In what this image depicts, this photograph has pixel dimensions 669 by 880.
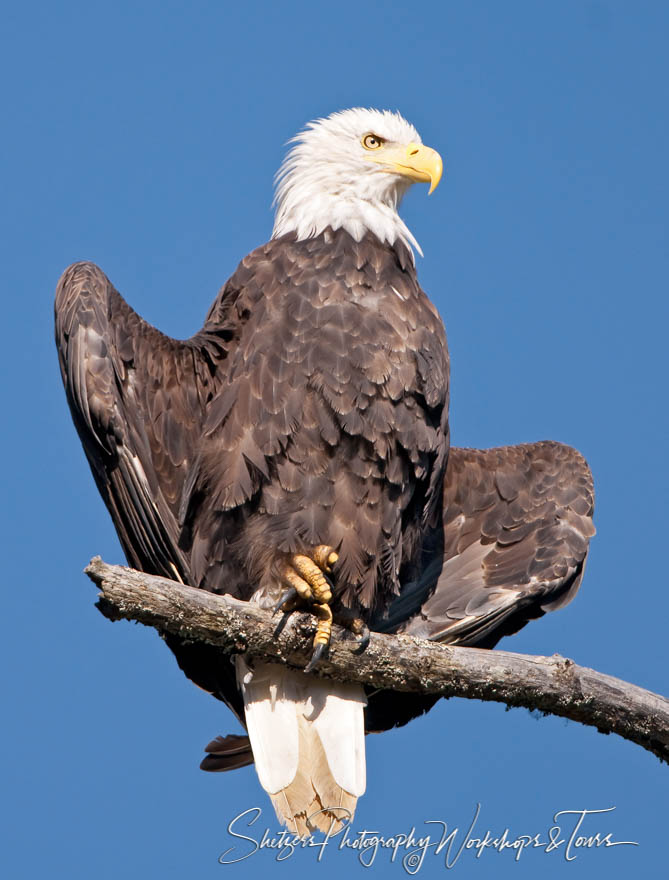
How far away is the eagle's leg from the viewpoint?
5.41 meters

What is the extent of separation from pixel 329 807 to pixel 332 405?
1.90 meters

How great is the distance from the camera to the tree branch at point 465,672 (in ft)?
17.2

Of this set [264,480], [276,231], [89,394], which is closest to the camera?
[89,394]

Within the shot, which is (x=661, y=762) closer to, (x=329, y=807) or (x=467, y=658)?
(x=467, y=658)

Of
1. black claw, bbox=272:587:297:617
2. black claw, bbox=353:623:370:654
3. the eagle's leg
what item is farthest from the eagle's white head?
black claw, bbox=353:623:370:654

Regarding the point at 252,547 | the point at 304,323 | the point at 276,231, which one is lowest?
the point at 252,547

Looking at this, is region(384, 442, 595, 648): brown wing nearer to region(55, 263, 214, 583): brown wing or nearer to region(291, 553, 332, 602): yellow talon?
region(291, 553, 332, 602): yellow talon

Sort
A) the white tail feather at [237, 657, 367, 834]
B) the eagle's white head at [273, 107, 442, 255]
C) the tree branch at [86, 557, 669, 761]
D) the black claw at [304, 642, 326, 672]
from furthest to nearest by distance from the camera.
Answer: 1. the eagle's white head at [273, 107, 442, 255]
2. the white tail feather at [237, 657, 367, 834]
3. the black claw at [304, 642, 326, 672]
4. the tree branch at [86, 557, 669, 761]

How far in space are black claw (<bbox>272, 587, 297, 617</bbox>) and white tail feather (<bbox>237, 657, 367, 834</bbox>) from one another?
544 mm

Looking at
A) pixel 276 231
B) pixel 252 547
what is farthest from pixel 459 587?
pixel 276 231

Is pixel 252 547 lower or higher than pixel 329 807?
higher

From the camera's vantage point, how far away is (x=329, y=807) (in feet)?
19.2

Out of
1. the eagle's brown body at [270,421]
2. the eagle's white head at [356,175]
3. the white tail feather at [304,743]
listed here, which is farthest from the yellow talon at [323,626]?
the eagle's white head at [356,175]

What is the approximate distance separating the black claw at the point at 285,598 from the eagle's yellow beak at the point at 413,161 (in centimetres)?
221
